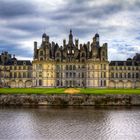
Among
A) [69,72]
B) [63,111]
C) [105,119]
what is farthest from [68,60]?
[105,119]

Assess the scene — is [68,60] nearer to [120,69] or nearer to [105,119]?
[120,69]

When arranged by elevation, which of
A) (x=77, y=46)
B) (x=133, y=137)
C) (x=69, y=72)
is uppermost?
(x=77, y=46)

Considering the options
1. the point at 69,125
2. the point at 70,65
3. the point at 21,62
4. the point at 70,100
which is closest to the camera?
the point at 69,125

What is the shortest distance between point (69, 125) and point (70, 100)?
21108mm

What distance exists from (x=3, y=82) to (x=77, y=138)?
84.4 m

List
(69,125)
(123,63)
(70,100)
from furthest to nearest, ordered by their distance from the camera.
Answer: (123,63), (70,100), (69,125)

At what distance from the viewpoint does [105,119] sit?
43531 millimetres

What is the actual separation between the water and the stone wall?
26.2 feet

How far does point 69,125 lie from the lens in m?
38.6

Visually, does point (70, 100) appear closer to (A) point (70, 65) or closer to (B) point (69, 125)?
(B) point (69, 125)

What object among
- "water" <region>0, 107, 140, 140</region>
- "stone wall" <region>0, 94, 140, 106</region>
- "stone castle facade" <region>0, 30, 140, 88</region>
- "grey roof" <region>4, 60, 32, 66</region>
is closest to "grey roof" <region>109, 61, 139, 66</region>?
"stone castle facade" <region>0, 30, 140, 88</region>

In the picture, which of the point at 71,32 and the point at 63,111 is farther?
the point at 71,32

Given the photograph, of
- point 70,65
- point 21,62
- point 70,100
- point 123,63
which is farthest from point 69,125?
point 21,62

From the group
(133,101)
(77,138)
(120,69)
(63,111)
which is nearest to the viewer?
(77,138)
